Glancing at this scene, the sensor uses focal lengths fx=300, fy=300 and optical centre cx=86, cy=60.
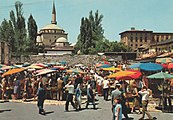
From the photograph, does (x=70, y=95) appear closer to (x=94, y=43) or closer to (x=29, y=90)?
(x=29, y=90)

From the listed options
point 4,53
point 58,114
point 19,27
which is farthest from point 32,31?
point 58,114

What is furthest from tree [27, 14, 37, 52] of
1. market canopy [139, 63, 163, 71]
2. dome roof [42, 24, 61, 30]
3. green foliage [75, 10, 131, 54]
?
market canopy [139, 63, 163, 71]

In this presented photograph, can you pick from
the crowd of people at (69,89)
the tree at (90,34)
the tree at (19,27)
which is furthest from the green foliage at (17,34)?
the crowd of people at (69,89)

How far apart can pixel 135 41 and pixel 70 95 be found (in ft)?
330

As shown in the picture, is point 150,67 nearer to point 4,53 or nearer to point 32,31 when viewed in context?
point 4,53

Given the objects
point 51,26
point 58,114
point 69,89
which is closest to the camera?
point 58,114

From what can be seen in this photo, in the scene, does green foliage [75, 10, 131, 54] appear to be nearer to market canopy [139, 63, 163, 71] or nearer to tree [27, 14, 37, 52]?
tree [27, 14, 37, 52]

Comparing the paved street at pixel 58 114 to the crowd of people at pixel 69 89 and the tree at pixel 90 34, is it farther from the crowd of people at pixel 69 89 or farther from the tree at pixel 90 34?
the tree at pixel 90 34

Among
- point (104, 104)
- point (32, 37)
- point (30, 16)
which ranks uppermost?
point (30, 16)

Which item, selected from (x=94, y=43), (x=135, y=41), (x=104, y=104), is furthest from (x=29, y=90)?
(x=135, y=41)

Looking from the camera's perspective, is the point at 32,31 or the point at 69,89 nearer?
the point at 69,89

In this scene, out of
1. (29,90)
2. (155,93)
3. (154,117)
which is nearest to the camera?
(154,117)

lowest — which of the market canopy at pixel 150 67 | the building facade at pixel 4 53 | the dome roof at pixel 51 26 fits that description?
the market canopy at pixel 150 67

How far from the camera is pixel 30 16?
7556 cm
